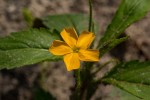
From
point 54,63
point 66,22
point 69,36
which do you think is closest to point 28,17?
point 54,63

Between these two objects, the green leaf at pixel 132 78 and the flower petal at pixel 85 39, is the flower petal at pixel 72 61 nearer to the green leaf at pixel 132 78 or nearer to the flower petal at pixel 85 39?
the flower petal at pixel 85 39

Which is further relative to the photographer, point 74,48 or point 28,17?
point 28,17

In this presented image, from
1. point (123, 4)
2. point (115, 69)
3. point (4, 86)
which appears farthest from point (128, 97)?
point (4, 86)

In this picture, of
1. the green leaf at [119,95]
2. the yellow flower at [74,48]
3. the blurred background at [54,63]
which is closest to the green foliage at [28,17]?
the blurred background at [54,63]

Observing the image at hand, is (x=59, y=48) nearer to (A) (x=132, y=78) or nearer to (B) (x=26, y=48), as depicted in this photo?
(B) (x=26, y=48)

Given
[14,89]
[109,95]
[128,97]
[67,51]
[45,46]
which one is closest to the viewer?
[67,51]

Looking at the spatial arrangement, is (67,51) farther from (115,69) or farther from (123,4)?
(123,4)

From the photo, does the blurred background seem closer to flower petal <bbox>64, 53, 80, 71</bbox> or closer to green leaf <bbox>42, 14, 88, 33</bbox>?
green leaf <bbox>42, 14, 88, 33</bbox>
